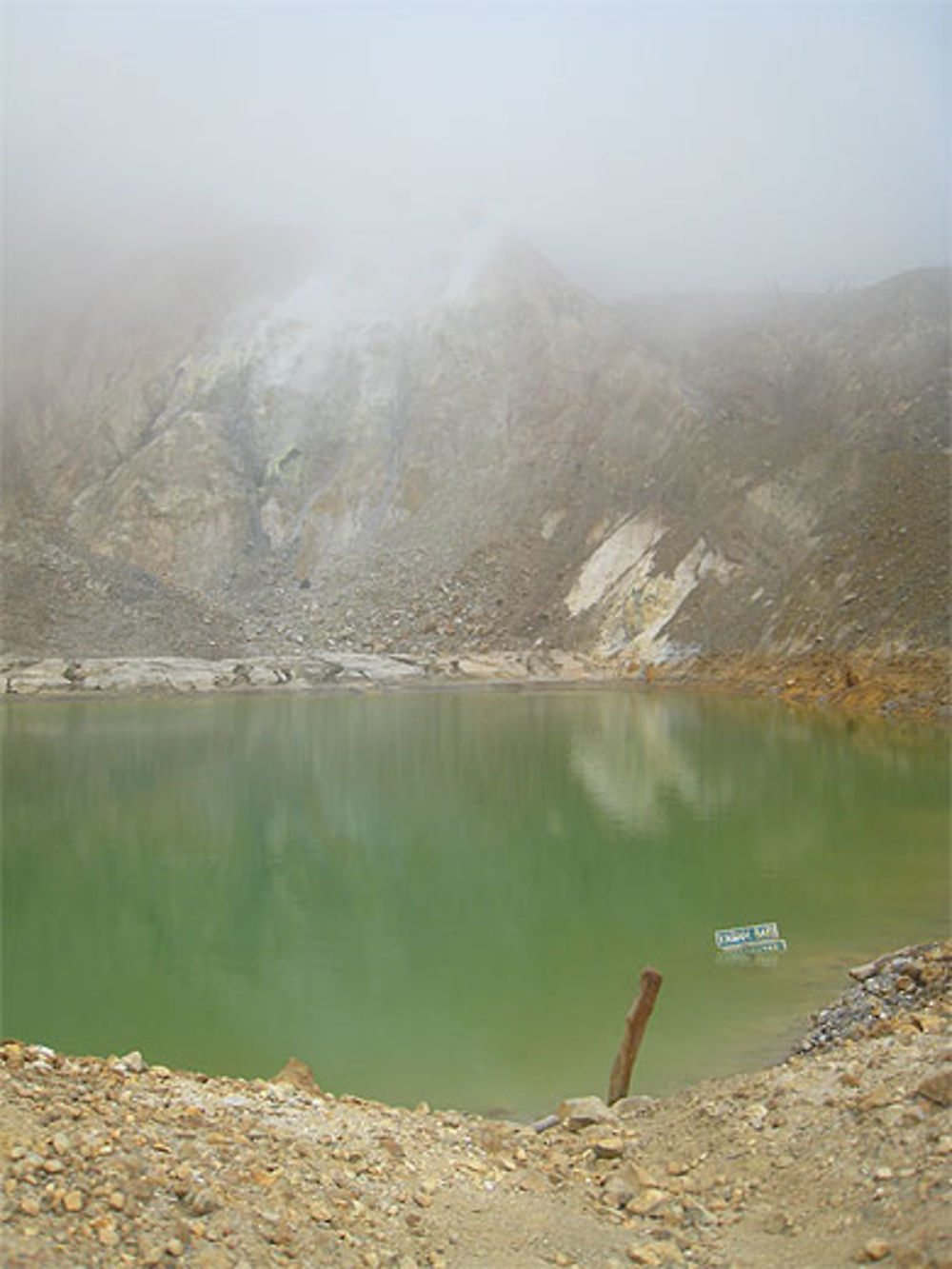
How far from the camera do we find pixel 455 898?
1501 centimetres

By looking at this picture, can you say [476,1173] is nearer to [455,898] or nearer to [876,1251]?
[876,1251]

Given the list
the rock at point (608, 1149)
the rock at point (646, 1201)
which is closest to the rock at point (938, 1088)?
the rock at point (646, 1201)

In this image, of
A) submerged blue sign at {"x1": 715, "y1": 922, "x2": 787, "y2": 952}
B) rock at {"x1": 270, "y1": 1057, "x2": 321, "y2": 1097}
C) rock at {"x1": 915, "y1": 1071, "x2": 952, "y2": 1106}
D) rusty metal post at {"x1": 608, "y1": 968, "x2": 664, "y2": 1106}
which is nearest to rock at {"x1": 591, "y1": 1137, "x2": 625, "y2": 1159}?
rock at {"x1": 915, "y1": 1071, "x2": 952, "y2": 1106}

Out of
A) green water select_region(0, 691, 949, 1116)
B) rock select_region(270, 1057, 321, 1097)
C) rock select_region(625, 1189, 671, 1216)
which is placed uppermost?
rock select_region(625, 1189, 671, 1216)

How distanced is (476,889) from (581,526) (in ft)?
153

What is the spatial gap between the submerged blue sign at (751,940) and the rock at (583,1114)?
5.19 m

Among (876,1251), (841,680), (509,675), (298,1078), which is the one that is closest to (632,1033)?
(298,1078)

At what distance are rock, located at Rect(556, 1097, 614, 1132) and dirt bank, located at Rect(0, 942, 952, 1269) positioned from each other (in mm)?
18

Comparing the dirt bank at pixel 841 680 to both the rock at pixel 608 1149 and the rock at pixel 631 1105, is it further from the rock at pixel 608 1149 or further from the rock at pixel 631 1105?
the rock at pixel 608 1149

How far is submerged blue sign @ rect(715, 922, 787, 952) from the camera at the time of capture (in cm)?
1217

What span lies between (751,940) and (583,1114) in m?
5.79

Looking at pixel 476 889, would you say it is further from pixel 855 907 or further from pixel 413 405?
pixel 413 405

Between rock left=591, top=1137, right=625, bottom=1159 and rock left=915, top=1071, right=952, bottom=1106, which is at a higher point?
rock left=915, top=1071, right=952, bottom=1106

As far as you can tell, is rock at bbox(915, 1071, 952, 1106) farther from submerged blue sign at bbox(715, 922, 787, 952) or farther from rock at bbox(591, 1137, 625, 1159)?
submerged blue sign at bbox(715, 922, 787, 952)
